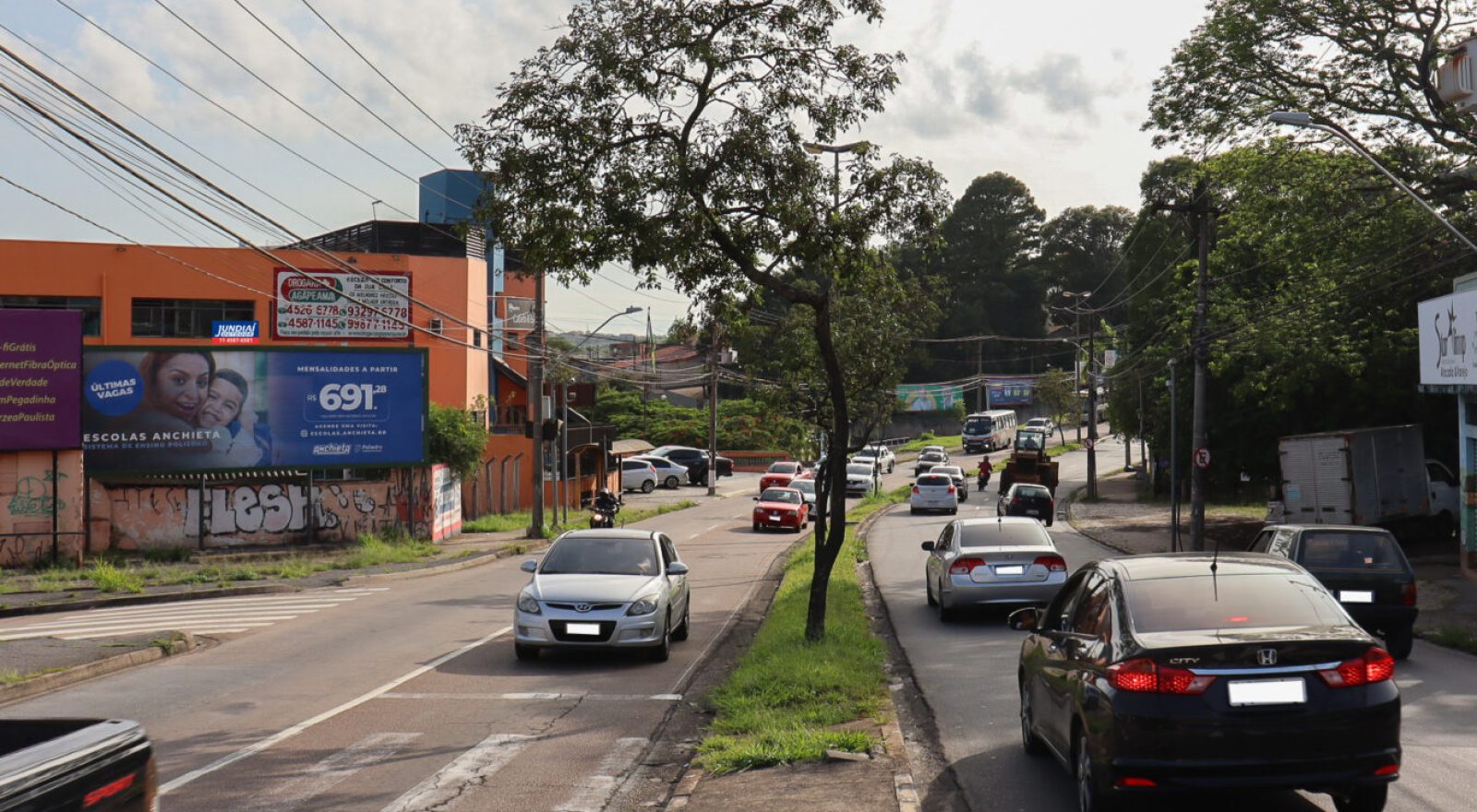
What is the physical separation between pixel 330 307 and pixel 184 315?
5.12 meters

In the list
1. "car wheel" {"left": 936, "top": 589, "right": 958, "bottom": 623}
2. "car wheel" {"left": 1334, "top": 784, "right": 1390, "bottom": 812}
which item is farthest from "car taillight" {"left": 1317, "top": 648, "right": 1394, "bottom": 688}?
"car wheel" {"left": 936, "top": 589, "right": 958, "bottom": 623}

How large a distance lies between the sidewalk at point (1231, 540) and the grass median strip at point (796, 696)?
3.46 m

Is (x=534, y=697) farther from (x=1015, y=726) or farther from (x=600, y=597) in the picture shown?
(x=1015, y=726)

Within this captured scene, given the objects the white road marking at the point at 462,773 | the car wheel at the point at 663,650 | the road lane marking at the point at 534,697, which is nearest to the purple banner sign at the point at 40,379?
the car wheel at the point at 663,650

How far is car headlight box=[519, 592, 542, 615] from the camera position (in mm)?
14336

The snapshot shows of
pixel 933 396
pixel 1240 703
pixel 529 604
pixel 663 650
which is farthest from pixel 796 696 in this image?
pixel 933 396

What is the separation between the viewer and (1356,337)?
3684 centimetres

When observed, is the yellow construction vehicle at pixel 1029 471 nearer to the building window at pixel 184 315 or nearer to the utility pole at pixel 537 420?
the utility pole at pixel 537 420

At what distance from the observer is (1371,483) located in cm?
3173

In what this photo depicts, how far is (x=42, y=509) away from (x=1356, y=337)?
33808 mm

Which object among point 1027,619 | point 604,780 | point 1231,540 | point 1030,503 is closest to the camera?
point 1027,619

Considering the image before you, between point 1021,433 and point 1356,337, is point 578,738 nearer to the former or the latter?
point 1356,337

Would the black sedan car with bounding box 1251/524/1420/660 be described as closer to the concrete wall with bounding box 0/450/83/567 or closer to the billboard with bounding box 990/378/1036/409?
the concrete wall with bounding box 0/450/83/567

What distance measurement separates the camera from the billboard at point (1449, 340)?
23734mm
